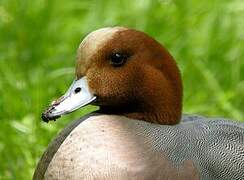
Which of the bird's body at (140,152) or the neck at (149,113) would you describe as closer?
the bird's body at (140,152)

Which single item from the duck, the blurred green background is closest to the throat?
the duck

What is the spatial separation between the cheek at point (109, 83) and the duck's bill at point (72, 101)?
2cm

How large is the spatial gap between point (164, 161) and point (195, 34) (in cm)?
198

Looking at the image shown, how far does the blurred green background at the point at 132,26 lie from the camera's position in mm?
4258

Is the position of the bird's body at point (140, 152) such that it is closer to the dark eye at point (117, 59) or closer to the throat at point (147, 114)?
the throat at point (147, 114)

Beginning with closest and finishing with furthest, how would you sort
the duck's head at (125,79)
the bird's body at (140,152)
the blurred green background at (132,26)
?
the bird's body at (140,152)
the duck's head at (125,79)
the blurred green background at (132,26)

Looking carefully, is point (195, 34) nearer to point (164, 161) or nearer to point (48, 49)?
point (48, 49)

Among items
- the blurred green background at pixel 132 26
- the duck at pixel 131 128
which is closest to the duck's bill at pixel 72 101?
the duck at pixel 131 128

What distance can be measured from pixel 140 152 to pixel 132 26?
188cm

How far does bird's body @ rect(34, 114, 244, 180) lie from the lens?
2.86 meters

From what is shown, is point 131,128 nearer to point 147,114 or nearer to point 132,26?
point 147,114

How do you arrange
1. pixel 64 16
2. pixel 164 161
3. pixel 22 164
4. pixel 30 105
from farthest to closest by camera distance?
pixel 64 16, pixel 30 105, pixel 22 164, pixel 164 161

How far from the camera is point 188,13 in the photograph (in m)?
4.82

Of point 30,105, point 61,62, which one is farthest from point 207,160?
point 61,62
